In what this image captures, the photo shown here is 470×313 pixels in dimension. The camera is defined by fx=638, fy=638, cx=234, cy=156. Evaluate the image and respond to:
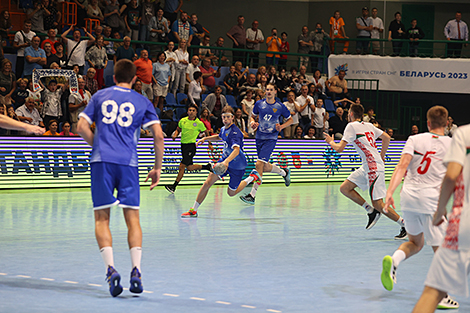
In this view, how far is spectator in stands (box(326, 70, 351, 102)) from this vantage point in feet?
74.1

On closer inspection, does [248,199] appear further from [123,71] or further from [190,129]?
[123,71]

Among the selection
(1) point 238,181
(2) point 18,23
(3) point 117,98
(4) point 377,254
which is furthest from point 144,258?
(2) point 18,23

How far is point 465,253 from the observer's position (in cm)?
418

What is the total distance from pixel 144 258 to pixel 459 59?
746 inches

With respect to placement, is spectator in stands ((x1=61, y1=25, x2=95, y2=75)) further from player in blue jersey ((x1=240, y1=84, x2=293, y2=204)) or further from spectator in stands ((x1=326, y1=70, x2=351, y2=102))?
spectator in stands ((x1=326, y1=70, x2=351, y2=102))

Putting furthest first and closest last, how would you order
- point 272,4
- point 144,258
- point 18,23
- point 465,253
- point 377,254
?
point 272,4, point 18,23, point 377,254, point 144,258, point 465,253

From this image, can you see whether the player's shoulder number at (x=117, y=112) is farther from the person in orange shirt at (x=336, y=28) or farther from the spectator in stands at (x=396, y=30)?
the spectator in stands at (x=396, y=30)

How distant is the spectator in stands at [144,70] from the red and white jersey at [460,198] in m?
14.4

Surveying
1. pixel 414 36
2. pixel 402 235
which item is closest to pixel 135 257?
pixel 402 235

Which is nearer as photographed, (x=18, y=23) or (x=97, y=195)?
(x=97, y=195)

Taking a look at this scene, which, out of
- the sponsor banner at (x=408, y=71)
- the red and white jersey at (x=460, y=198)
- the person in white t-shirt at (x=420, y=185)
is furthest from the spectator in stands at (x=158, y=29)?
the red and white jersey at (x=460, y=198)

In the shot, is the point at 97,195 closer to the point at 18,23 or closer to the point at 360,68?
the point at 18,23

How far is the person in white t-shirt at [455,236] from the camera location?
13.5ft

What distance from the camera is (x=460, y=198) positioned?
14.0 ft
